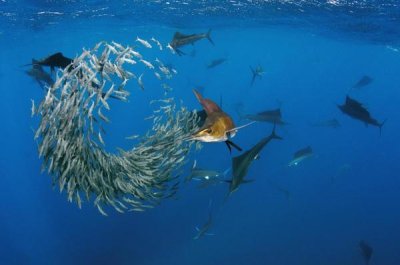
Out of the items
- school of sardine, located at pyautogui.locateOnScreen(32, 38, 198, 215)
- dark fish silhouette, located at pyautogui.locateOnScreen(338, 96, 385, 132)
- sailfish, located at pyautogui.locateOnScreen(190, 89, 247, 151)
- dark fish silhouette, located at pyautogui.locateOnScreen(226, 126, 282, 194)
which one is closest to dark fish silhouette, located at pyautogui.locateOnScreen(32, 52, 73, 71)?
school of sardine, located at pyautogui.locateOnScreen(32, 38, 198, 215)

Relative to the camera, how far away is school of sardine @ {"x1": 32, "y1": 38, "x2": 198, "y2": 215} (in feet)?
10.8

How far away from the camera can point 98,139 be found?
390 cm

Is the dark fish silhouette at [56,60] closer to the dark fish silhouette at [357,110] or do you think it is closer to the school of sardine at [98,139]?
the school of sardine at [98,139]

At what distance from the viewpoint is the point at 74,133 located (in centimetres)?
360

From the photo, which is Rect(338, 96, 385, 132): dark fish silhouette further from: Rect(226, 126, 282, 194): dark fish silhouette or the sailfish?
the sailfish

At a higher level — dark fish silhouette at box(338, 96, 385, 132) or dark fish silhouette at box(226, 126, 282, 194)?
dark fish silhouette at box(226, 126, 282, 194)

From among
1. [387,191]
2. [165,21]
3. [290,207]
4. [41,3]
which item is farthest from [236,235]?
[387,191]

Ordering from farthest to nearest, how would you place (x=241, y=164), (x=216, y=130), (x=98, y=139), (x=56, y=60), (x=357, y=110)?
1. (x=357, y=110)
2. (x=56, y=60)
3. (x=98, y=139)
4. (x=241, y=164)
5. (x=216, y=130)

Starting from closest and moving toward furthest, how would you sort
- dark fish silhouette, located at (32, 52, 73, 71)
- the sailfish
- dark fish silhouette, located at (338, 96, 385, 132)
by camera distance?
the sailfish → dark fish silhouette, located at (32, 52, 73, 71) → dark fish silhouette, located at (338, 96, 385, 132)

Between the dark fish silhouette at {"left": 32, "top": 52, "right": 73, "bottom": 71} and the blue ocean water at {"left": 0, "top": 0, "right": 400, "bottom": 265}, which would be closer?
the dark fish silhouette at {"left": 32, "top": 52, "right": 73, "bottom": 71}

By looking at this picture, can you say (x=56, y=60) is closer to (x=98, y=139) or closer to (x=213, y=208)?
(x=98, y=139)

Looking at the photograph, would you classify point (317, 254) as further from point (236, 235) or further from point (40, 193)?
point (40, 193)

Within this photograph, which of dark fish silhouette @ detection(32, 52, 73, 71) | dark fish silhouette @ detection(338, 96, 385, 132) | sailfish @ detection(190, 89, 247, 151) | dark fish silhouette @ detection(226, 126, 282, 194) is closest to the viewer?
sailfish @ detection(190, 89, 247, 151)

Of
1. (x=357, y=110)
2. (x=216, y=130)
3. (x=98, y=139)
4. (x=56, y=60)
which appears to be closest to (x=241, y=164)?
(x=216, y=130)
